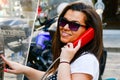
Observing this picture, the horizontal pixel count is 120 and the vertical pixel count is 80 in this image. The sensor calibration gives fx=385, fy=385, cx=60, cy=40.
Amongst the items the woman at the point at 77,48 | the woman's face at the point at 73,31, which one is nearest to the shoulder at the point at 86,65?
the woman at the point at 77,48

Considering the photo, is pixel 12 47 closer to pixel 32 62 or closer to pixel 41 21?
pixel 32 62

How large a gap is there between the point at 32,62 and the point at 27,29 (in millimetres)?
1957

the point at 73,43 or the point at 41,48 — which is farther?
the point at 41,48

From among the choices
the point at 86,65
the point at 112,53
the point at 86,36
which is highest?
the point at 86,36

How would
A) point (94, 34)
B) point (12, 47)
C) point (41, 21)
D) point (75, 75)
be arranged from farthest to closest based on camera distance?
point (41, 21) → point (12, 47) → point (94, 34) → point (75, 75)

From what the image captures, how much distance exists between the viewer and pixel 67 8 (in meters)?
2.29

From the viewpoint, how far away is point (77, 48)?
2172mm

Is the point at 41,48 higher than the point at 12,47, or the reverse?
the point at 12,47

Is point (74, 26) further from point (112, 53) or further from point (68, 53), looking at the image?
point (112, 53)

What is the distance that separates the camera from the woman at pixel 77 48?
2096 millimetres

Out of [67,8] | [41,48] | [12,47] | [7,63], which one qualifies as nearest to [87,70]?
[67,8]

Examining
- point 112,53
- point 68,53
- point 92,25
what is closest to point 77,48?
point 68,53

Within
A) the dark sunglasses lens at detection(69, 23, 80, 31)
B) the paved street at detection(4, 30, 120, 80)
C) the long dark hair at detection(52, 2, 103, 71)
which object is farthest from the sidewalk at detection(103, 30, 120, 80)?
the dark sunglasses lens at detection(69, 23, 80, 31)

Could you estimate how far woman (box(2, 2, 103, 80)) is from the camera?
2096mm
